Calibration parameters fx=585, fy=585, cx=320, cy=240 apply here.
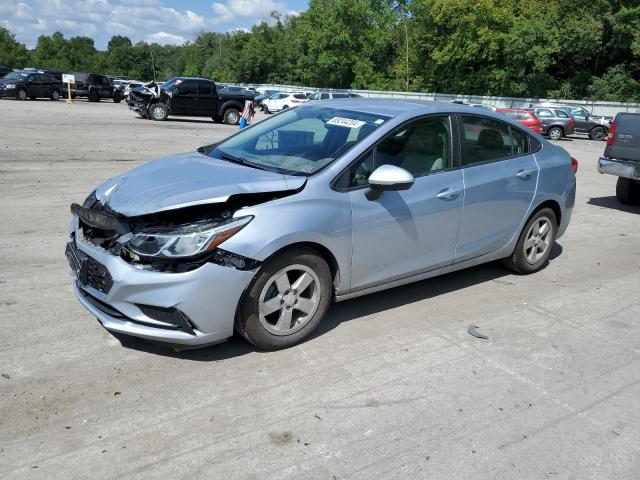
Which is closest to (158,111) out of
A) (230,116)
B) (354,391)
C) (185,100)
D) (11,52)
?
(185,100)

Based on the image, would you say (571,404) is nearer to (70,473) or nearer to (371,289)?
(371,289)

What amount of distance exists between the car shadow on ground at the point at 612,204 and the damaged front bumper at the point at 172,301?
8517mm

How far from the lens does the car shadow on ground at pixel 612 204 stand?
32.9 ft

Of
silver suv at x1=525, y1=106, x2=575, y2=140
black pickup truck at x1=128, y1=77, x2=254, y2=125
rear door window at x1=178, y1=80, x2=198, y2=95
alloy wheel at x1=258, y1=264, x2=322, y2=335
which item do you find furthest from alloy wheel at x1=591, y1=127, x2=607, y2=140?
alloy wheel at x1=258, y1=264, x2=322, y2=335

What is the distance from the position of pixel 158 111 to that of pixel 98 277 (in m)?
23.0

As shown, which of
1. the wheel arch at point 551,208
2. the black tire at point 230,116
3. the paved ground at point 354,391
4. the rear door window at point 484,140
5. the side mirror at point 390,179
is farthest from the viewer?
the black tire at point 230,116

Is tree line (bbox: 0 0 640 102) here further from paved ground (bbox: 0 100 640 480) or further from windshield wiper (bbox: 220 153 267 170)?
windshield wiper (bbox: 220 153 267 170)

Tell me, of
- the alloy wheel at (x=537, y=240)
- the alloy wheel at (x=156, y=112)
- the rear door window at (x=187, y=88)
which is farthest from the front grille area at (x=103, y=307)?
the rear door window at (x=187, y=88)

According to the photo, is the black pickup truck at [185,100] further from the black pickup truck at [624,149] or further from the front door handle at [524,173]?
the front door handle at [524,173]

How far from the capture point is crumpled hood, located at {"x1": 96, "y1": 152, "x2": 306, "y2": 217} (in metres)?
3.73

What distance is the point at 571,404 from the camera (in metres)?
3.59

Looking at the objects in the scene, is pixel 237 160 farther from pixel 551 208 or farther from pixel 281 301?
→ pixel 551 208

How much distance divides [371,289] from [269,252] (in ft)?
3.68

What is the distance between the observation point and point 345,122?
4.68 m
